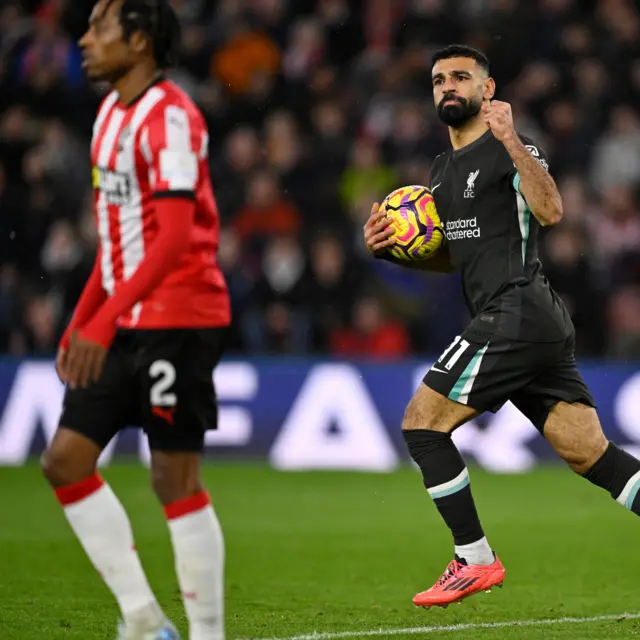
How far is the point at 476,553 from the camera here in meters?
5.62

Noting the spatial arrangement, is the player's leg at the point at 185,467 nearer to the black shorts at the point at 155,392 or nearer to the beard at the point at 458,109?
the black shorts at the point at 155,392

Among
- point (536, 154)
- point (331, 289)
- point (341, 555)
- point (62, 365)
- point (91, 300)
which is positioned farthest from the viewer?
point (331, 289)

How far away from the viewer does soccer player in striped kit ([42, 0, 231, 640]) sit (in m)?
4.58

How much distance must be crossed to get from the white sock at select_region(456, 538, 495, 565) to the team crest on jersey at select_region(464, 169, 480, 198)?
1.42 metres

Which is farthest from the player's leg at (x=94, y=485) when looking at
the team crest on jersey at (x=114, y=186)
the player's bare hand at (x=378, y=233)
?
the player's bare hand at (x=378, y=233)

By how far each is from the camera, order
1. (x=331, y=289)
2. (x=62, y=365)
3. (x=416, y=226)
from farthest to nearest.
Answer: (x=331, y=289), (x=416, y=226), (x=62, y=365)

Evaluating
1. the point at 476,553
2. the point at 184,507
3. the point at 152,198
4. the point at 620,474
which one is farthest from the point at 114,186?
the point at 620,474

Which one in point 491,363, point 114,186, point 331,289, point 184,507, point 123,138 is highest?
point 123,138

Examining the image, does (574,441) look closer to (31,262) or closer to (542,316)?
(542,316)

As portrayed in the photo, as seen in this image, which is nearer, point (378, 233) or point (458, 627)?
point (458, 627)

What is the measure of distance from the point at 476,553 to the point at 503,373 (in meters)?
0.74

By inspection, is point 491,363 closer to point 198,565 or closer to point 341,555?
point 198,565

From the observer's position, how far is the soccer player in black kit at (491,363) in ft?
18.4

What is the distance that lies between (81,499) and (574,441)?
2095 millimetres
